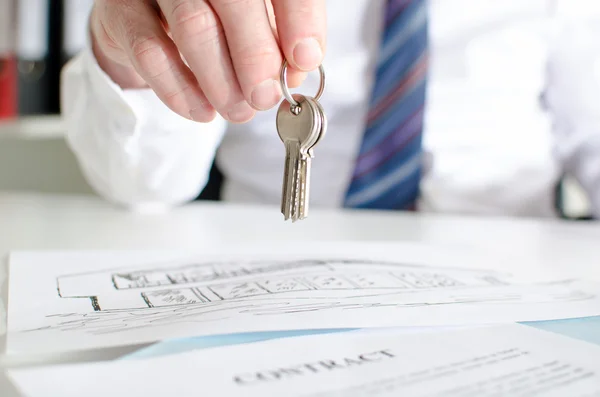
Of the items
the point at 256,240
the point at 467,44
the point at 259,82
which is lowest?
the point at 256,240

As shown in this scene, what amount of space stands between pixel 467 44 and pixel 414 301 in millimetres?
553

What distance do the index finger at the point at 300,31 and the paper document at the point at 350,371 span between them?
13cm

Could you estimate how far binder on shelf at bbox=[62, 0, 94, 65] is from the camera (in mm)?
1335

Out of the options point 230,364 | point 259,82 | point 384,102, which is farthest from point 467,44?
point 230,364

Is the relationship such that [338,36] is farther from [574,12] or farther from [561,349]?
[561,349]

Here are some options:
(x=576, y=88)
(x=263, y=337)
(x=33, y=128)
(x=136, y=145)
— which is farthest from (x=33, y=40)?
(x=263, y=337)

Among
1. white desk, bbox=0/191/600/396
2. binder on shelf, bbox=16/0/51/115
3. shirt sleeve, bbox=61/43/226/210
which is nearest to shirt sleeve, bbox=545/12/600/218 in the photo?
white desk, bbox=0/191/600/396

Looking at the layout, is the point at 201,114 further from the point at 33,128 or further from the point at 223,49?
the point at 33,128

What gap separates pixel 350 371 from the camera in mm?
219

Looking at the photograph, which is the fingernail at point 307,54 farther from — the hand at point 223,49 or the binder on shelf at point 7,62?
the binder on shelf at point 7,62

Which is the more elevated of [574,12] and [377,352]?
[574,12]

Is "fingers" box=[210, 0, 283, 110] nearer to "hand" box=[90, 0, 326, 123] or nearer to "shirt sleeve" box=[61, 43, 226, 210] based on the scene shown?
"hand" box=[90, 0, 326, 123]

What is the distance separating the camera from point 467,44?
2.59 ft

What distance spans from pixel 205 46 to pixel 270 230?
28 cm
